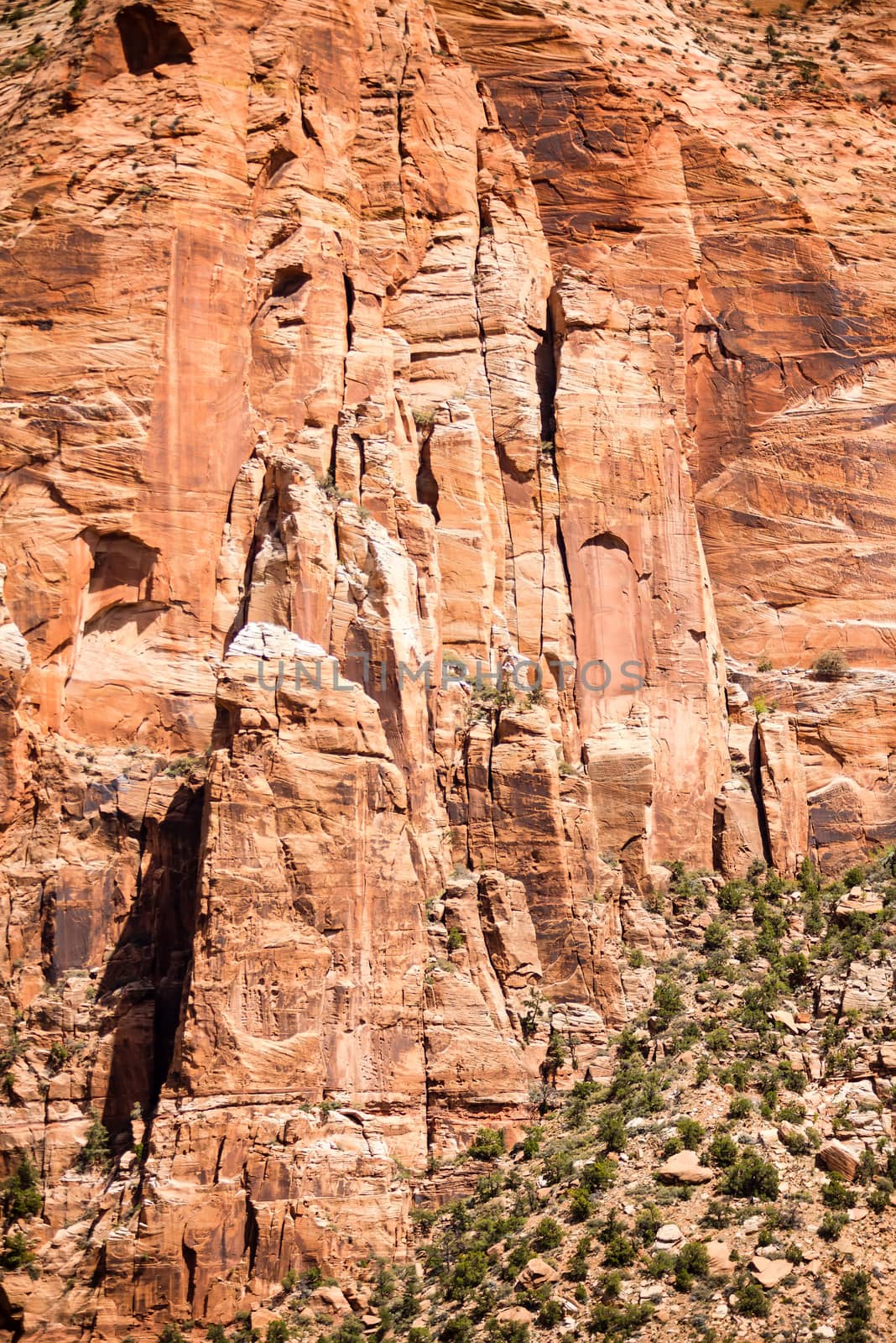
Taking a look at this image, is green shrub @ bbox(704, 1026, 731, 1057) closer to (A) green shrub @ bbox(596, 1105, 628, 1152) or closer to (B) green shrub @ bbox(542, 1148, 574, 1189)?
(A) green shrub @ bbox(596, 1105, 628, 1152)

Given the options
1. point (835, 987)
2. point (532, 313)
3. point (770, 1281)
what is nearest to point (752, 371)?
point (532, 313)

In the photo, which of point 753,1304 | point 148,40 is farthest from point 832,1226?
point 148,40

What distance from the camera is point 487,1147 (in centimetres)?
5409

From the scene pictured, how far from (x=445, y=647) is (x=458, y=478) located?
15.0 feet

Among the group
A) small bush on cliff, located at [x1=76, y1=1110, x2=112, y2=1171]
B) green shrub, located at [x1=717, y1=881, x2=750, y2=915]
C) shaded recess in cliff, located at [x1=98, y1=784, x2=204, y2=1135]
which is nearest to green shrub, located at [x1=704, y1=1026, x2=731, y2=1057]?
green shrub, located at [x1=717, y1=881, x2=750, y2=915]

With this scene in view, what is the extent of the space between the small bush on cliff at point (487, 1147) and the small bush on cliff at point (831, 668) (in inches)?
723

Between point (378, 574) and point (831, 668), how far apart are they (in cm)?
1464

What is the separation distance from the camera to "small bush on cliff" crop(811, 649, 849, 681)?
66.8m

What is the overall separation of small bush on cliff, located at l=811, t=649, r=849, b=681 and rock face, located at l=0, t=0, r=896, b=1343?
52 cm

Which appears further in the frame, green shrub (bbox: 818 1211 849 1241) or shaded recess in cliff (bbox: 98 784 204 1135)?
shaded recess in cliff (bbox: 98 784 204 1135)

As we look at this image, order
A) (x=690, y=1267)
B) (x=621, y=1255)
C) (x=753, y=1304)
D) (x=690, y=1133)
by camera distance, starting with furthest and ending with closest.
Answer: (x=690, y=1133)
(x=621, y=1255)
(x=690, y=1267)
(x=753, y=1304)

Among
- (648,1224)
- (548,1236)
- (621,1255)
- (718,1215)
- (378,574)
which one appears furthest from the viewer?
(378,574)

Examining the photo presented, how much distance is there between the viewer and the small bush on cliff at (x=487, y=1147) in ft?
177

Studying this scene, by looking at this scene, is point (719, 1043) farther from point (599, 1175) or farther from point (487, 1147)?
point (487, 1147)
